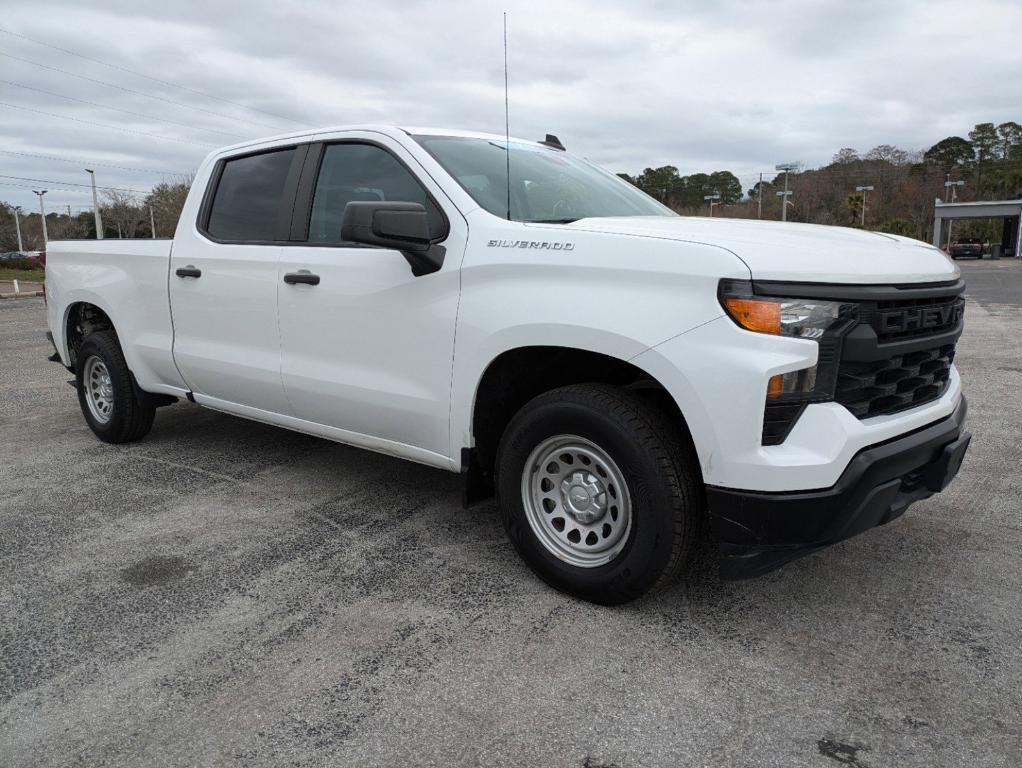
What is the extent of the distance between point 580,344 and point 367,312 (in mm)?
1171

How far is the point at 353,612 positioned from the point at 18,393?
20.1ft

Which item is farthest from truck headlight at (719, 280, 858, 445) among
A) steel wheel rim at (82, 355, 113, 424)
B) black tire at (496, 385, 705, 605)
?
steel wheel rim at (82, 355, 113, 424)

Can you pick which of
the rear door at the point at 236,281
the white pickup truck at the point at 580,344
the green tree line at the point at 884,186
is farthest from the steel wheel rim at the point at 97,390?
the green tree line at the point at 884,186

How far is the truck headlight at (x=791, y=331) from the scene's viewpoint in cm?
251

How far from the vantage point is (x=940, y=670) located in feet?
8.67

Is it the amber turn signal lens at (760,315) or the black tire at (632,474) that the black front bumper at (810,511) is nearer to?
the black tire at (632,474)

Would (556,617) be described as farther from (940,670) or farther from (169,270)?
(169,270)

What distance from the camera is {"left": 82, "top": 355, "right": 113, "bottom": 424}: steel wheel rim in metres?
5.54

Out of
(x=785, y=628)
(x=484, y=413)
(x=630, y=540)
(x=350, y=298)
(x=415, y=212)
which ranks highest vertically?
(x=415, y=212)

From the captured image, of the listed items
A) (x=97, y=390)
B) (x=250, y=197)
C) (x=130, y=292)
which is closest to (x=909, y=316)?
(x=250, y=197)

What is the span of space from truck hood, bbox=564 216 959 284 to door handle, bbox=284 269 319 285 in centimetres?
134

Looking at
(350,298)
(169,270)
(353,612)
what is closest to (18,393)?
(169,270)

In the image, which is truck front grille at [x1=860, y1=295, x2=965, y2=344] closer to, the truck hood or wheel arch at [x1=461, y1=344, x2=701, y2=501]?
the truck hood

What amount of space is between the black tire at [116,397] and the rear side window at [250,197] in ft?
4.39
